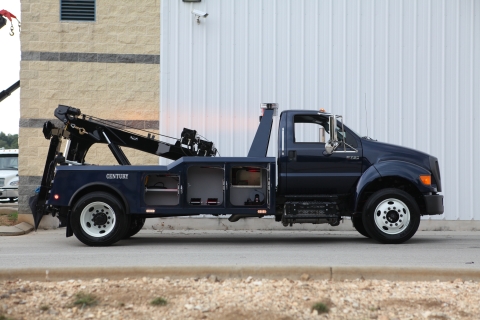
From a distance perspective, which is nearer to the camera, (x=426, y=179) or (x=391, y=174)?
(x=391, y=174)

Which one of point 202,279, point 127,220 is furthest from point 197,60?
point 202,279

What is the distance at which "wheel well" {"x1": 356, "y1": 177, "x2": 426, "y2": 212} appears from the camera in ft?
39.6

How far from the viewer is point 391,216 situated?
1186 cm

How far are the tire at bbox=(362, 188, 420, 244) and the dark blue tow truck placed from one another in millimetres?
17

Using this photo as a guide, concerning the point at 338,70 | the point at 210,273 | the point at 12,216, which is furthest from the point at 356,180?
the point at 12,216

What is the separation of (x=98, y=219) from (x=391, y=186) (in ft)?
16.6

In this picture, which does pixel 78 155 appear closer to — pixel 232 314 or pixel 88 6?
pixel 88 6

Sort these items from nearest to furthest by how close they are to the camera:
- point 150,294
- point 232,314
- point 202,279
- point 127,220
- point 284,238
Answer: point 232,314 → point 150,294 → point 202,279 → point 127,220 → point 284,238

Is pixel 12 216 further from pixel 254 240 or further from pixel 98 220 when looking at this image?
pixel 254 240

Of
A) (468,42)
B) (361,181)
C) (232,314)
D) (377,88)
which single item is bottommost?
(232,314)

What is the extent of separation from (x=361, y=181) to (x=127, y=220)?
4.02 metres

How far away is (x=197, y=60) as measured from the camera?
54.9ft

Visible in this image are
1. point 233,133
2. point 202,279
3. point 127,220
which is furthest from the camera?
point 233,133

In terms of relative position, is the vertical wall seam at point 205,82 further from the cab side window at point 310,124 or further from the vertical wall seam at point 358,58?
the cab side window at point 310,124
